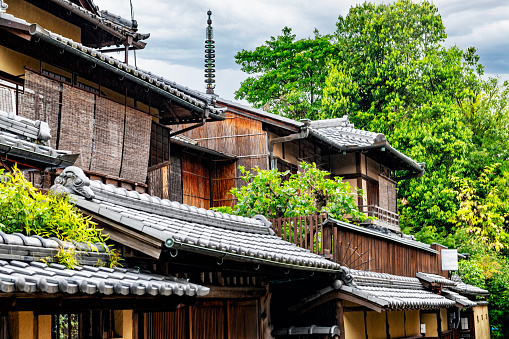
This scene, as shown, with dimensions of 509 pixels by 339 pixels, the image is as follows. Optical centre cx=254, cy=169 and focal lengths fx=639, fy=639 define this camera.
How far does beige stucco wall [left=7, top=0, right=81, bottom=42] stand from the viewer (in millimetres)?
15648

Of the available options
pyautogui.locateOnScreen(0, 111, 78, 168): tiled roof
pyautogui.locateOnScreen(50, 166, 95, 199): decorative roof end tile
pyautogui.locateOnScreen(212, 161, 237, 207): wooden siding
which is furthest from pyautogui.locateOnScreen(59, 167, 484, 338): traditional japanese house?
pyautogui.locateOnScreen(212, 161, 237, 207): wooden siding

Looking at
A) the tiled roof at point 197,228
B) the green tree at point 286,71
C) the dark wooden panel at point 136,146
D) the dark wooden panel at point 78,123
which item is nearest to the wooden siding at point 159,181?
the dark wooden panel at point 136,146

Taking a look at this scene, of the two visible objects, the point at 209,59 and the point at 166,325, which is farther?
the point at 209,59

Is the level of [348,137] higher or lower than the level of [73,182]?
higher

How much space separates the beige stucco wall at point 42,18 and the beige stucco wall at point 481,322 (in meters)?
17.7

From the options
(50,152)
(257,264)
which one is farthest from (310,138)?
(50,152)

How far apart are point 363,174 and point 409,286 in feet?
34.4

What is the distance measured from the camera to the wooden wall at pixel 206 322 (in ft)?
31.6

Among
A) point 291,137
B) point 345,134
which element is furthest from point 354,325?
point 345,134

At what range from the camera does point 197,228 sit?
10680 millimetres

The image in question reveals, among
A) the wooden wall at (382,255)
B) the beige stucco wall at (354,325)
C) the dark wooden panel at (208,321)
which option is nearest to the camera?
the dark wooden panel at (208,321)

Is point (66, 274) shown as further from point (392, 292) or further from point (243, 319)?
point (392, 292)

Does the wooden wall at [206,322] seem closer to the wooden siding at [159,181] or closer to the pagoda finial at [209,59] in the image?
the wooden siding at [159,181]

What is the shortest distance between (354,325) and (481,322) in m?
14.4
